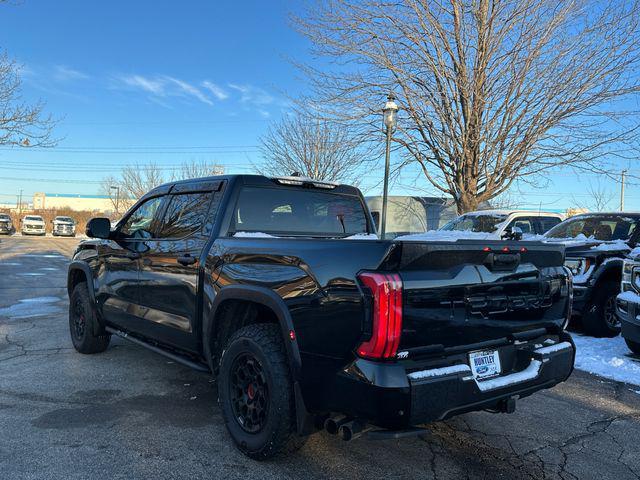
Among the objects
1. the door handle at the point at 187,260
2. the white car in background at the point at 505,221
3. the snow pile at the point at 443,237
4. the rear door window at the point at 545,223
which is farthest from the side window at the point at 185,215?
the rear door window at the point at 545,223

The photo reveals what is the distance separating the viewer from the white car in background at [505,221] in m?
10.5

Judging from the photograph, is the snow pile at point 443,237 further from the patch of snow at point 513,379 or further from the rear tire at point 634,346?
the rear tire at point 634,346

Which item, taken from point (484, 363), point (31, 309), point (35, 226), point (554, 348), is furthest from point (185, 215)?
point (35, 226)

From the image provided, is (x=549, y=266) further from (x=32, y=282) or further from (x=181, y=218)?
(x=32, y=282)

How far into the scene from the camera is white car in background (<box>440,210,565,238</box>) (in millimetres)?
10547

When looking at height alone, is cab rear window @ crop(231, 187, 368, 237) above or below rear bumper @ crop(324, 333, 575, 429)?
above

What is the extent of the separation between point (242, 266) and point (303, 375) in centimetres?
88

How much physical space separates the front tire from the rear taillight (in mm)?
735

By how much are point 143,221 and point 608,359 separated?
17.7ft

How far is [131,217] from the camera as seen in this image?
5.09 m

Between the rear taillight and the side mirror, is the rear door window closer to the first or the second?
the side mirror

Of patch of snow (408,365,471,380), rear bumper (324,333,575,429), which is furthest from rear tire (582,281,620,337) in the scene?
patch of snow (408,365,471,380)

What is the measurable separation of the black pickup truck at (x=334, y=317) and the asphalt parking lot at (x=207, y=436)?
0.37 metres

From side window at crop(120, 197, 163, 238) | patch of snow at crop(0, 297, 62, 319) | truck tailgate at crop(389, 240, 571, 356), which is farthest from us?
patch of snow at crop(0, 297, 62, 319)
